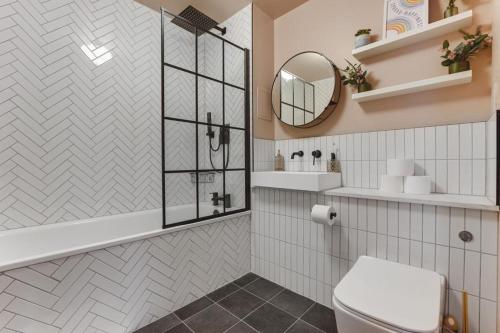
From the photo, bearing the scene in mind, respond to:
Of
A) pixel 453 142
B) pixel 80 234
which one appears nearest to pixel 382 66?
pixel 453 142

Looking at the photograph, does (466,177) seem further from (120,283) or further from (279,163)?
(120,283)

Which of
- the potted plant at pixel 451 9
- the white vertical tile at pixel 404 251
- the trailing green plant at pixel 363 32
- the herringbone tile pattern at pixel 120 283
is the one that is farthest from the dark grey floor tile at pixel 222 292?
the potted plant at pixel 451 9

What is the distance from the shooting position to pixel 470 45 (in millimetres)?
1228

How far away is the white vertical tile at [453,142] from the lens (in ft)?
4.33

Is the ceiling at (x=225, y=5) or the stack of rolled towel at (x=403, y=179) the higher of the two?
the ceiling at (x=225, y=5)

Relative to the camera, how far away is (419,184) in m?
1.36

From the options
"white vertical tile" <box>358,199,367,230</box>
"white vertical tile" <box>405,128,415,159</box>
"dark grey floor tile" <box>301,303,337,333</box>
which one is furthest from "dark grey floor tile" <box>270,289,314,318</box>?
"white vertical tile" <box>405,128,415,159</box>

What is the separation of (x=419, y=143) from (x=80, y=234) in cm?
281

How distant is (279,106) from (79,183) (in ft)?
6.66

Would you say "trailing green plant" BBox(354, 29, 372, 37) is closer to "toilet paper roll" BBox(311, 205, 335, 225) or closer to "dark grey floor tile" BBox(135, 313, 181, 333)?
"toilet paper roll" BBox(311, 205, 335, 225)

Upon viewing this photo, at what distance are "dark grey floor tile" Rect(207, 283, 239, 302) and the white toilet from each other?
3.59 feet

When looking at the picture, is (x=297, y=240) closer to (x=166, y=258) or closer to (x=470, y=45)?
(x=166, y=258)

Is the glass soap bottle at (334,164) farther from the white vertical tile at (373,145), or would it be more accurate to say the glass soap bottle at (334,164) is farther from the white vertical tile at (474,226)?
the white vertical tile at (474,226)

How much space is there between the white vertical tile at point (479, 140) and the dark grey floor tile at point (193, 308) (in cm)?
204
